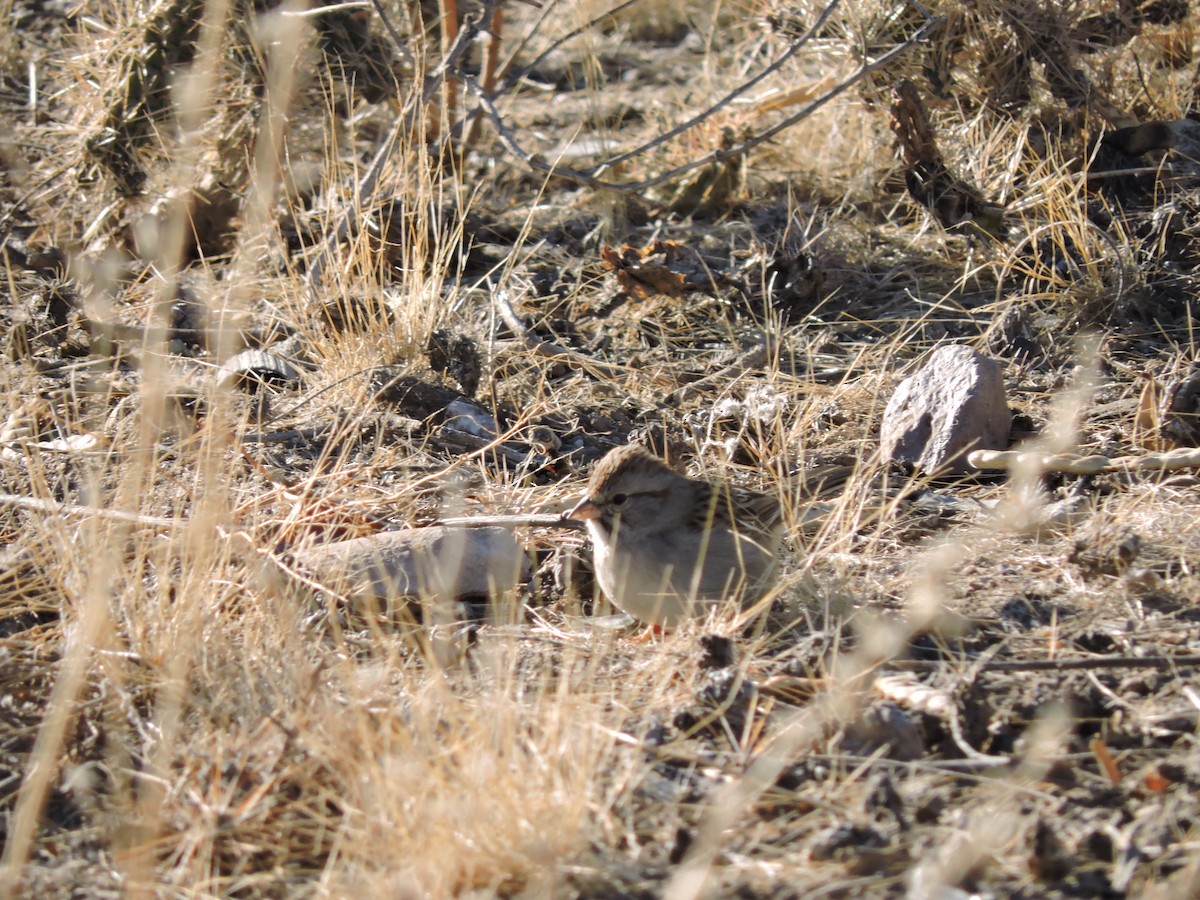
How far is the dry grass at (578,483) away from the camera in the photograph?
3004mm

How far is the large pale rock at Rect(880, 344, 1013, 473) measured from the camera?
16.0ft

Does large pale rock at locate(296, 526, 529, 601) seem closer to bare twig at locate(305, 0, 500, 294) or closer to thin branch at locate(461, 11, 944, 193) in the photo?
bare twig at locate(305, 0, 500, 294)

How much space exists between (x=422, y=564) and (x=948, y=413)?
204 cm

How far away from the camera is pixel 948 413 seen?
4.91 metres

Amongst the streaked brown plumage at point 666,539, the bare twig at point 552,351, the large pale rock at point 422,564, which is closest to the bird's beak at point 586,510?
the streaked brown plumage at point 666,539

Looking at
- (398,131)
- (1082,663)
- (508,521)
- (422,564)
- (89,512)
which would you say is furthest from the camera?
(398,131)

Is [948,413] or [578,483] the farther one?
[578,483]

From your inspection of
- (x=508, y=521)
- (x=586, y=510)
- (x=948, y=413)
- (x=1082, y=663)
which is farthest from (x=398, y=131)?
(x=1082, y=663)

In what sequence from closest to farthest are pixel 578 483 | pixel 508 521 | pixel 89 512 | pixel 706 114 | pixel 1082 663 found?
pixel 1082 663, pixel 89 512, pixel 508 521, pixel 578 483, pixel 706 114

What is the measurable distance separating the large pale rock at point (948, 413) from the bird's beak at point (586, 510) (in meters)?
1.17

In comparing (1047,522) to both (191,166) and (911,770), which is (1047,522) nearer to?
(911,770)

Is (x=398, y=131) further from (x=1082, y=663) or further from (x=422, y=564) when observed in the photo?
(x=1082, y=663)

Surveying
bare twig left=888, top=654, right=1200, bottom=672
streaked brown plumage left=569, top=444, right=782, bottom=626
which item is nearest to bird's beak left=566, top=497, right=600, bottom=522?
streaked brown plumage left=569, top=444, right=782, bottom=626

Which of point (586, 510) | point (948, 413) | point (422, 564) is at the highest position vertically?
point (948, 413)
